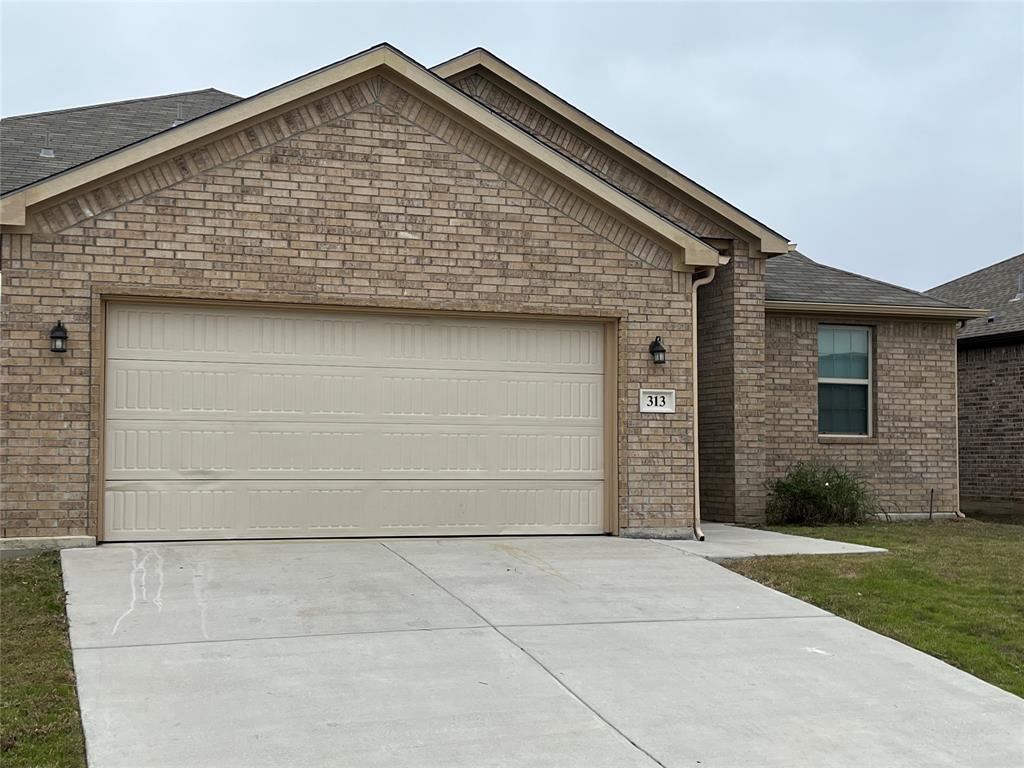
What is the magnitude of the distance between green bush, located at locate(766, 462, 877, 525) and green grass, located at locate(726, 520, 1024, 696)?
193 centimetres

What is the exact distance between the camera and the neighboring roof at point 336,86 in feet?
36.6

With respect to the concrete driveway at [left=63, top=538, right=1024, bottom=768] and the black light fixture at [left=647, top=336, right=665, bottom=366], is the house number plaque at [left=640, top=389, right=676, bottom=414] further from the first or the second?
the concrete driveway at [left=63, top=538, right=1024, bottom=768]

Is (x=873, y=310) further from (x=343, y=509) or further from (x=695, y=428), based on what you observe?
(x=343, y=509)

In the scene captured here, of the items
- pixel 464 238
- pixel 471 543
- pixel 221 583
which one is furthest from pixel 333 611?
pixel 464 238

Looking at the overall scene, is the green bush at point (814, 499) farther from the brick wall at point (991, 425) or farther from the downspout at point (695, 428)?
the brick wall at point (991, 425)

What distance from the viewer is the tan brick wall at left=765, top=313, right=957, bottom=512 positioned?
17.0 metres

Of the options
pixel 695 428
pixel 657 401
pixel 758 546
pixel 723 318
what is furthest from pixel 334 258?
pixel 723 318

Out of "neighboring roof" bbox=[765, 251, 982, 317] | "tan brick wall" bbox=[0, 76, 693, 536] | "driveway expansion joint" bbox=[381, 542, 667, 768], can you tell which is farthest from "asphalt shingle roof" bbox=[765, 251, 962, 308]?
"driveway expansion joint" bbox=[381, 542, 667, 768]

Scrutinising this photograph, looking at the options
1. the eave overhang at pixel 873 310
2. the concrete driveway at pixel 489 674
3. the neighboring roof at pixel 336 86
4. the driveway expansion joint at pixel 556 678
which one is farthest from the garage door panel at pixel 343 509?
the eave overhang at pixel 873 310

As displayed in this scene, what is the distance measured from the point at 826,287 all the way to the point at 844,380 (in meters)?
1.50

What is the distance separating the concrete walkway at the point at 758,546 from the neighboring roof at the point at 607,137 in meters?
4.31

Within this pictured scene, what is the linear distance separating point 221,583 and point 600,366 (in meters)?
5.32

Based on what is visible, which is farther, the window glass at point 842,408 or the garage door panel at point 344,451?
the window glass at point 842,408

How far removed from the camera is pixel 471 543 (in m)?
12.2
